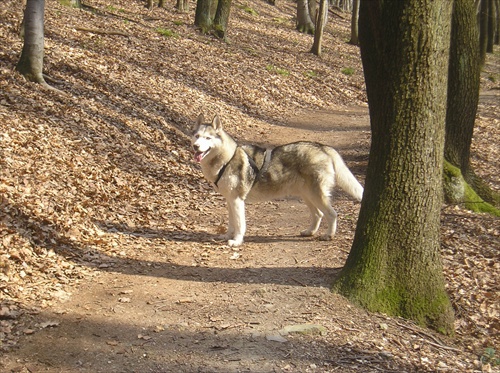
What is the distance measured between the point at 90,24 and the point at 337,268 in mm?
14063

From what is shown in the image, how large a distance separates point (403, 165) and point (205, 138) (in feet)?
9.70

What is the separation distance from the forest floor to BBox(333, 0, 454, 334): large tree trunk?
1.08 ft

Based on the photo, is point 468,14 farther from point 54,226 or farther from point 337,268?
point 54,226

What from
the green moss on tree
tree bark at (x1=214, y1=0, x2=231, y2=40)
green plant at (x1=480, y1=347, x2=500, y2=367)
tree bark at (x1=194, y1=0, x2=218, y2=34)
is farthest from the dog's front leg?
tree bark at (x1=194, y1=0, x2=218, y2=34)

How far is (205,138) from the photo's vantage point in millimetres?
7316

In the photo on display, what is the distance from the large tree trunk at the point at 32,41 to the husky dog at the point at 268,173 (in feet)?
17.0

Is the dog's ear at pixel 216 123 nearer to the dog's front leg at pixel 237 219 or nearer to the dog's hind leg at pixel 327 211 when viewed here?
the dog's front leg at pixel 237 219

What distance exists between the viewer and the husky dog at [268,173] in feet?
24.4

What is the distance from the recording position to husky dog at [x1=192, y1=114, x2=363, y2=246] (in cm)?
743

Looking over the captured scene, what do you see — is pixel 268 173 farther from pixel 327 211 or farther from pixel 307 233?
pixel 307 233

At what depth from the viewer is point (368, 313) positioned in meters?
5.63

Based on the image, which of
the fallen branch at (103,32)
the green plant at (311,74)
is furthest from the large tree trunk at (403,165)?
the green plant at (311,74)

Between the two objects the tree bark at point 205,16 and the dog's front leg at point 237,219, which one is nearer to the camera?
the dog's front leg at point 237,219

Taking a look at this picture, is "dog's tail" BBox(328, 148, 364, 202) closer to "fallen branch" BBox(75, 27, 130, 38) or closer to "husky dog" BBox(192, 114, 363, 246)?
"husky dog" BBox(192, 114, 363, 246)
